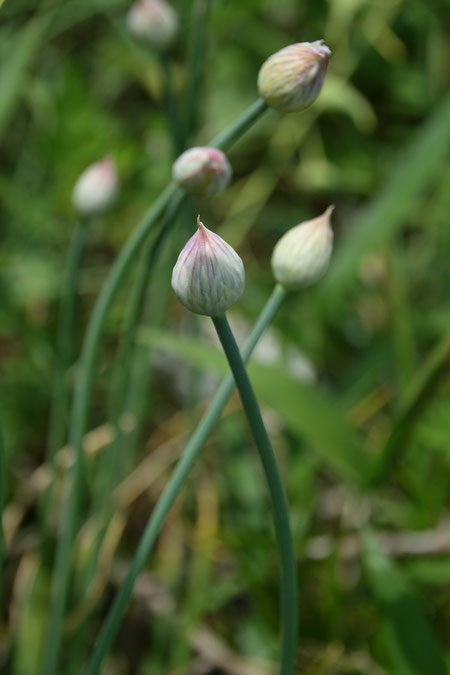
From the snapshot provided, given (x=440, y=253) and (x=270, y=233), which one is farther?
(x=270, y=233)

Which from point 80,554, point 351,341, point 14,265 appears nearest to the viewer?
point 80,554

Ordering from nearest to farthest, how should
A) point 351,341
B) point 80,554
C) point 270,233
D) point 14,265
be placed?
point 80,554
point 14,265
point 351,341
point 270,233

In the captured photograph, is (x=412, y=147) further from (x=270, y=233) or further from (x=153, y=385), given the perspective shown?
(x=153, y=385)

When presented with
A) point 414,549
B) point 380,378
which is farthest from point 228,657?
point 380,378

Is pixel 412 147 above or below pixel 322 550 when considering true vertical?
above

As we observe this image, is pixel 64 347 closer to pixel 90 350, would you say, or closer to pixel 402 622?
pixel 90 350

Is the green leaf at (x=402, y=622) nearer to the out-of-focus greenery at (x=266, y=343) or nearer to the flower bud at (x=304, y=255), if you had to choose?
the out-of-focus greenery at (x=266, y=343)

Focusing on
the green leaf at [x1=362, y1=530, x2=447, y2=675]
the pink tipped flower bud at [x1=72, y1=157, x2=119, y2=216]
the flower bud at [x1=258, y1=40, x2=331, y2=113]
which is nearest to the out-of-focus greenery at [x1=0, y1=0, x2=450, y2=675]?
the green leaf at [x1=362, y1=530, x2=447, y2=675]

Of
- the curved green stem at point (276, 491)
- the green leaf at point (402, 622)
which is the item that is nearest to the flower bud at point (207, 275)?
the curved green stem at point (276, 491)
